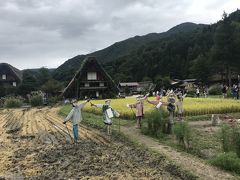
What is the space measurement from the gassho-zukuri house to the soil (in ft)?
127

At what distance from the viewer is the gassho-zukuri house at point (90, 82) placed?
2163 inches

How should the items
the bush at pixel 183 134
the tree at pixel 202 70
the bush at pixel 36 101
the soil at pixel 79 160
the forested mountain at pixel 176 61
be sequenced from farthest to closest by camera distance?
1. the forested mountain at pixel 176 61
2. the tree at pixel 202 70
3. the bush at pixel 36 101
4. the bush at pixel 183 134
5. the soil at pixel 79 160

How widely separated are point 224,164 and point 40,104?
127 feet

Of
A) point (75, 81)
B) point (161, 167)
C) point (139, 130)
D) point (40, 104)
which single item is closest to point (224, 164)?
point (161, 167)

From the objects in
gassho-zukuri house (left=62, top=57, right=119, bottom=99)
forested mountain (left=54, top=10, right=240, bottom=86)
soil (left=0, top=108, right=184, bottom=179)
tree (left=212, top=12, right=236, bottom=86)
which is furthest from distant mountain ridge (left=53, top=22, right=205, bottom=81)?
soil (left=0, top=108, right=184, bottom=179)

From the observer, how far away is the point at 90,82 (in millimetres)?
55781

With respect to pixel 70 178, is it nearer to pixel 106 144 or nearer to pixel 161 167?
pixel 161 167

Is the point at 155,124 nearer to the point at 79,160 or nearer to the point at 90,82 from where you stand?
the point at 79,160

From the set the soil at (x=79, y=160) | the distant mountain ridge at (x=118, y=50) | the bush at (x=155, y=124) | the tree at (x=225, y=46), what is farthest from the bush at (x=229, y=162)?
the distant mountain ridge at (x=118, y=50)

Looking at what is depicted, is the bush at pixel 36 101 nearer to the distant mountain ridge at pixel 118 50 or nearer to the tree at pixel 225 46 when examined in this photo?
the tree at pixel 225 46

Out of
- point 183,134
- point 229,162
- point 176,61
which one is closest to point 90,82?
point 176,61

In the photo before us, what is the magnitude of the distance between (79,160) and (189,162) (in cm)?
304

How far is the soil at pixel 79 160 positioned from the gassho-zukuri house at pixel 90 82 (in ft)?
127

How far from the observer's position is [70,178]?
9.29m
